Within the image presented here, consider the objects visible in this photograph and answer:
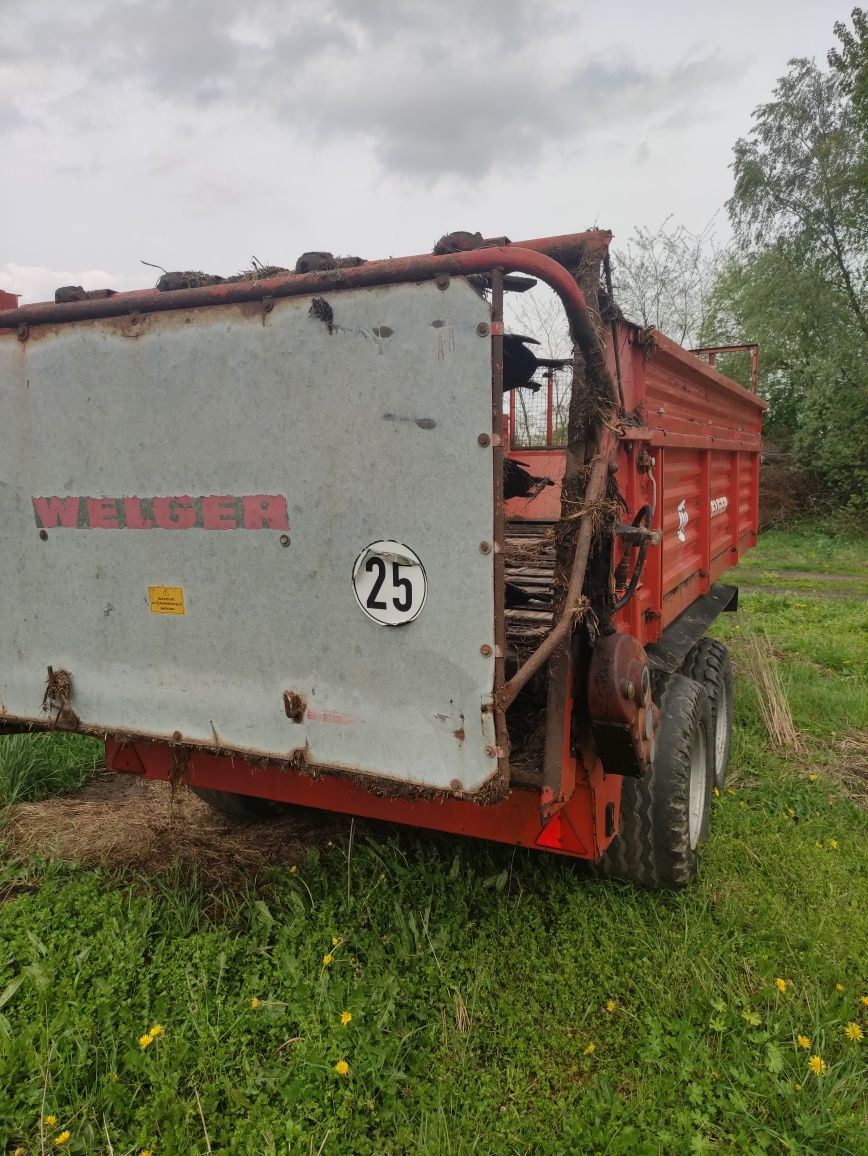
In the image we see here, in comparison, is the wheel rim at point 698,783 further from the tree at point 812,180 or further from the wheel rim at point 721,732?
the tree at point 812,180

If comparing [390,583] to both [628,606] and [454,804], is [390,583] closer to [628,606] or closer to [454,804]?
[454,804]

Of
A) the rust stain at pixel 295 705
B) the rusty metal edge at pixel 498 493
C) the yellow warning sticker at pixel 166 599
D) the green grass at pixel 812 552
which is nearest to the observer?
the rusty metal edge at pixel 498 493

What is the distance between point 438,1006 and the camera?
238cm

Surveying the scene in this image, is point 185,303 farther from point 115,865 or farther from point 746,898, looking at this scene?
point 746,898

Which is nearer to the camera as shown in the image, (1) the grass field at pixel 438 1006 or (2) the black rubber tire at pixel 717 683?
(1) the grass field at pixel 438 1006

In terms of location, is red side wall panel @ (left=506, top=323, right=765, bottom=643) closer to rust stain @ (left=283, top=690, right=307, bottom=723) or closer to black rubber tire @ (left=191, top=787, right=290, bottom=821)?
rust stain @ (left=283, top=690, right=307, bottom=723)

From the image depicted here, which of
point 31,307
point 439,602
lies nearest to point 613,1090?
point 439,602

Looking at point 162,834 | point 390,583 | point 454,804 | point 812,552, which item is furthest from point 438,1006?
point 812,552

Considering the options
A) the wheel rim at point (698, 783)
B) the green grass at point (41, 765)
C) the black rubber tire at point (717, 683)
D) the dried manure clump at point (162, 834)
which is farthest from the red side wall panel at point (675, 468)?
the green grass at point (41, 765)

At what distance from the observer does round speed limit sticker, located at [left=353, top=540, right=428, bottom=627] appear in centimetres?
194

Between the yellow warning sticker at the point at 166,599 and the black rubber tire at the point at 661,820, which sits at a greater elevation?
the yellow warning sticker at the point at 166,599

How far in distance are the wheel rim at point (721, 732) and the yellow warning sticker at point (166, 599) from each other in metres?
2.67

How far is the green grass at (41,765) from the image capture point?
3867 millimetres

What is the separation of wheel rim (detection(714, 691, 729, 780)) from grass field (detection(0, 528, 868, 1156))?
2.09 ft
